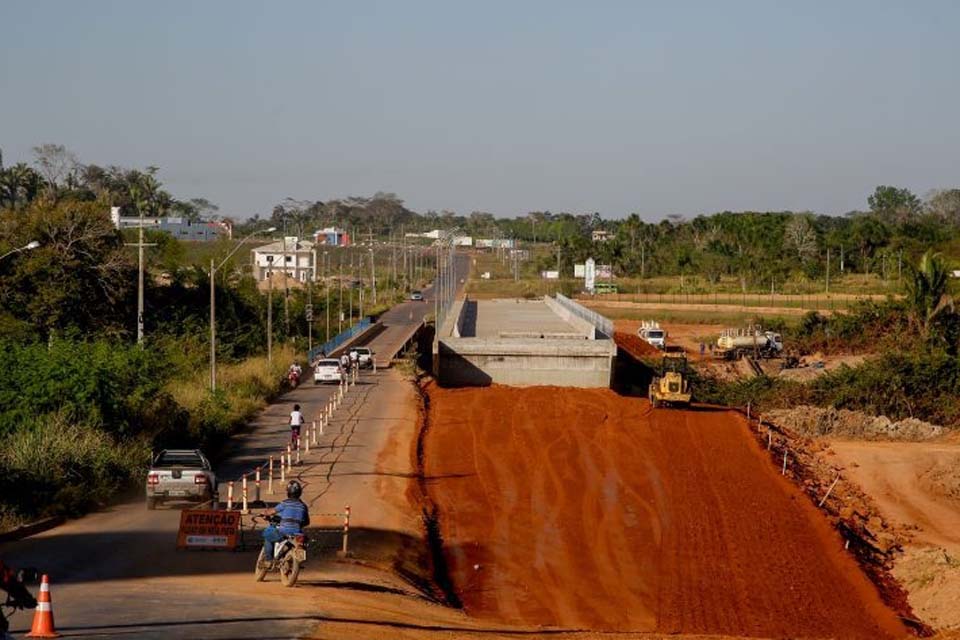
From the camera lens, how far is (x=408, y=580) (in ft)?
70.6

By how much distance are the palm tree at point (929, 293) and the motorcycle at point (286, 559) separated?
2108 inches

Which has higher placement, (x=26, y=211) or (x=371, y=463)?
(x=26, y=211)

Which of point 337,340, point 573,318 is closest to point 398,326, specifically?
point 573,318

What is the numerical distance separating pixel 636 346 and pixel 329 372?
32.7 m

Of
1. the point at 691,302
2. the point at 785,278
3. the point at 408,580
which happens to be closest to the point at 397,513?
the point at 408,580

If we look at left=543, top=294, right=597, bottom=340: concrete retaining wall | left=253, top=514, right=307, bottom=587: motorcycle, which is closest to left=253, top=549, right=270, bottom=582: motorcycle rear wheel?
left=253, top=514, right=307, bottom=587: motorcycle

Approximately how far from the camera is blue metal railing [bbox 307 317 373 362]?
69.6 meters

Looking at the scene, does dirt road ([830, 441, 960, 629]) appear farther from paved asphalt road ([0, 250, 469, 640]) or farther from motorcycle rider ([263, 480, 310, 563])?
paved asphalt road ([0, 250, 469, 640])

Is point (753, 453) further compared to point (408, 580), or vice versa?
point (753, 453)

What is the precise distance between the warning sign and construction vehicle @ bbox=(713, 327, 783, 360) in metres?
61.2

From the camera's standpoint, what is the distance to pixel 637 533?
28953 millimetres

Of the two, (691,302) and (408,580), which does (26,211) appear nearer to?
(408,580)

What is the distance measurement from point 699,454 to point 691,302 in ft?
277

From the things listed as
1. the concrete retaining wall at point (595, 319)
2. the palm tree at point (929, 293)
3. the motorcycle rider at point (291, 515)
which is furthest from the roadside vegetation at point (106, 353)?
the palm tree at point (929, 293)
